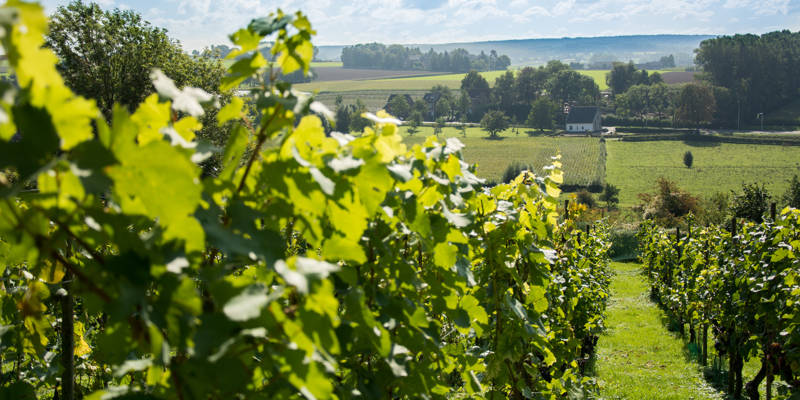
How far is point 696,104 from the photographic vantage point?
259 ft

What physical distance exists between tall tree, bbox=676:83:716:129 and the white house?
12431mm

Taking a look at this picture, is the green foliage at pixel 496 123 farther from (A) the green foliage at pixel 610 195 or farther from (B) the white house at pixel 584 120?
(A) the green foliage at pixel 610 195

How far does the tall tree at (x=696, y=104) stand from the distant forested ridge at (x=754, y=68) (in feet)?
24.3

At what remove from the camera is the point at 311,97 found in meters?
1.03

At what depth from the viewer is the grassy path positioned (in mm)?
9089

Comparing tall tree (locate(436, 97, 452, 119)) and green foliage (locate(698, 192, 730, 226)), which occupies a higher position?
tall tree (locate(436, 97, 452, 119))

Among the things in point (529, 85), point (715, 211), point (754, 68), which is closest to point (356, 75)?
point (529, 85)

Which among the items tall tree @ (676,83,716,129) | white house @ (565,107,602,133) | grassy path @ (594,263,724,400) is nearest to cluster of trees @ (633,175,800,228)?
grassy path @ (594,263,724,400)

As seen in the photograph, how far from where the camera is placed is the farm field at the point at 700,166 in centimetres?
5006

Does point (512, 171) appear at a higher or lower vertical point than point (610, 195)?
higher

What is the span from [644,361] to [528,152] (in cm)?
5311

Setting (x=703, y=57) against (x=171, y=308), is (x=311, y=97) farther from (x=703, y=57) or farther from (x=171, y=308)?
(x=703, y=57)

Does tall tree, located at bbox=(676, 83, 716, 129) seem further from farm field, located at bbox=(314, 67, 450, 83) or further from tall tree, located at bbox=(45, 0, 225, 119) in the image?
tall tree, located at bbox=(45, 0, 225, 119)

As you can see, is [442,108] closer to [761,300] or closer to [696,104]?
[696,104]
